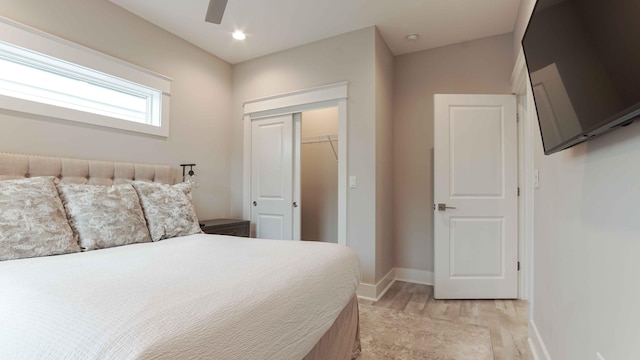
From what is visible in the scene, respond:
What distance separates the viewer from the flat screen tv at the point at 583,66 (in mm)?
737

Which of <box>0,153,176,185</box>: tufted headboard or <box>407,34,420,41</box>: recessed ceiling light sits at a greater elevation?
<box>407,34,420,41</box>: recessed ceiling light

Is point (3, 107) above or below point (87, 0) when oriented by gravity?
below

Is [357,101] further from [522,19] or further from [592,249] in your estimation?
[592,249]

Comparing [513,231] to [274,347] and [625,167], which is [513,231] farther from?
[274,347]

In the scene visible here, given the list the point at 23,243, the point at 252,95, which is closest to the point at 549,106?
the point at 23,243

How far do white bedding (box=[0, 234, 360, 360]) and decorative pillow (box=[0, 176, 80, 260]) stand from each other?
13 cm

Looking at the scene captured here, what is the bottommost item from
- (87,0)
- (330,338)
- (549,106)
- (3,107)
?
(330,338)

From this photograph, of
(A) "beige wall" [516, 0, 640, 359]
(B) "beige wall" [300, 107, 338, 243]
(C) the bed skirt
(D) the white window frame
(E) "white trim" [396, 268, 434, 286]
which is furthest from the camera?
(B) "beige wall" [300, 107, 338, 243]

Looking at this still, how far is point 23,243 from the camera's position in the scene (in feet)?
5.22

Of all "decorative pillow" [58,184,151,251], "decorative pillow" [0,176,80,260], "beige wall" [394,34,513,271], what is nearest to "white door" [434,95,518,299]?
"beige wall" [394,34,513,271]

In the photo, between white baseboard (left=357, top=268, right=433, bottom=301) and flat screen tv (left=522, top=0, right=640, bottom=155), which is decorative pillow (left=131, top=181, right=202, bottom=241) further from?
flat screen tv (left=522, top=0, right=640, bottom=155)

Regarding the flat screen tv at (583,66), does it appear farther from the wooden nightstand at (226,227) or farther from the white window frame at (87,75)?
the white window frame at (87,75)

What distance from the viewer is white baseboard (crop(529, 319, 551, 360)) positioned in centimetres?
174

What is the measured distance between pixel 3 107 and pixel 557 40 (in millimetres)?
3201
